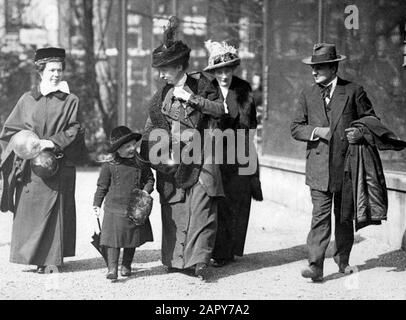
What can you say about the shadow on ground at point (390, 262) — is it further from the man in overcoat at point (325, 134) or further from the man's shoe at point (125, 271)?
the man's shoe at point (125, 271)

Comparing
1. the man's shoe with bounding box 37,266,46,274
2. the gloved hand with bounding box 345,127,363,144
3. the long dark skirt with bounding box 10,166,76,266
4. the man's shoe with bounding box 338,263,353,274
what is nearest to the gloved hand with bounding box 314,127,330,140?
the gloved hand with bounding box 345,127,363,144

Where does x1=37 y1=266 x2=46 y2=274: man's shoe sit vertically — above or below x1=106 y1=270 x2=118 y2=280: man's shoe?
below

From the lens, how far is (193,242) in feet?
24.8

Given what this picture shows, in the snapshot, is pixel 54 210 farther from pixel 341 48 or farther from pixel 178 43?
pixel 341 48

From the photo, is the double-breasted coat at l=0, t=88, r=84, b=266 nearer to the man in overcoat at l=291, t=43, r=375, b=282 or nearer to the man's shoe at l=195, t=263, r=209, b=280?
the man's shoe at l=195, t=263, r=209, b=280

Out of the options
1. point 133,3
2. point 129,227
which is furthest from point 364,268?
point 133,3

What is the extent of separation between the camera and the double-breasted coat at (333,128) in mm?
7488

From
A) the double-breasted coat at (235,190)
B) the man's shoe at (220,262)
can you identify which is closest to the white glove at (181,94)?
the double-breasted coat at (235,190)

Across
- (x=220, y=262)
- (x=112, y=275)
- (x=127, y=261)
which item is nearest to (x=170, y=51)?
(x=127, y=261)

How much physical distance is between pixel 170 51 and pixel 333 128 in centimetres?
147

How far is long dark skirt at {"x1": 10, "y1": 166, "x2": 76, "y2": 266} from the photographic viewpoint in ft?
25.5

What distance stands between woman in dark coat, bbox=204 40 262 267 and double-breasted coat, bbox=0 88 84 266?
135 centimetres

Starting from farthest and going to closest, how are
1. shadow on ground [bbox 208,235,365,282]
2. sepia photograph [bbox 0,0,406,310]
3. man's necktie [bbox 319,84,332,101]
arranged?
shadow on ground [bbox 208,235,365,282] < man's necktie [bbox 319,84,332,101] < sepia photograph [bbox 0,0,406,310]
